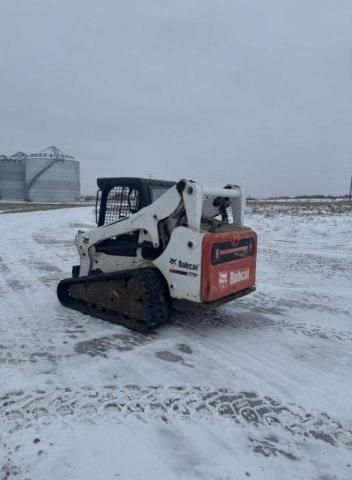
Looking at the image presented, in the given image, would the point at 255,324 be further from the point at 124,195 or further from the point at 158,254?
the point at 124,195

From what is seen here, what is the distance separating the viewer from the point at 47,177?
217 feet

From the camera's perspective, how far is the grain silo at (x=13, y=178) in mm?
69062

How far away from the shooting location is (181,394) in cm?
326

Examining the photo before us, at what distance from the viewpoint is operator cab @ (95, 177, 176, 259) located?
5.25 meters

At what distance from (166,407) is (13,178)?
7341 cm

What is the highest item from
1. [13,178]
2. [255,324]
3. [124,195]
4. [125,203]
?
[13,178]

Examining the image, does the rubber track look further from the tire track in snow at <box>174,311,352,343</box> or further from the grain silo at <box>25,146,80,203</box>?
the grain silo at <box>25,146,80,203</box>

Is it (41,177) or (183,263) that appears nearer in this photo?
(183,263)

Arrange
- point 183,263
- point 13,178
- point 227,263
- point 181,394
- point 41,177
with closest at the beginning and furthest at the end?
point 181,394, point 183,263, point 227,263, point 41,177, point 13,178

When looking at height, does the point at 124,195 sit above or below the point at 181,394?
above

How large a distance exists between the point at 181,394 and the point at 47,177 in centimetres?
6777

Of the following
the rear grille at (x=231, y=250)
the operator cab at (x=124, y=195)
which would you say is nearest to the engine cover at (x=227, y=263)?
the rear grille at (x=231, y=250)

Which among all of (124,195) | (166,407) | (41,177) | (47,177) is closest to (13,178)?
(41,177)

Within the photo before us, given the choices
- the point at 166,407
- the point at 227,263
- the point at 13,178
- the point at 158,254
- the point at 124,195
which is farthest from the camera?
the point at 13,178
